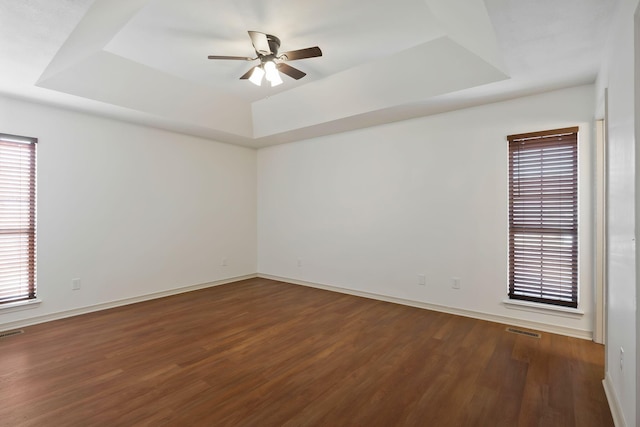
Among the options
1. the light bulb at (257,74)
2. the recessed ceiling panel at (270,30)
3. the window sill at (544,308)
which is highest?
the recessed ceiling panel at (270,30)

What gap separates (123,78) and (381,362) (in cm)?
417

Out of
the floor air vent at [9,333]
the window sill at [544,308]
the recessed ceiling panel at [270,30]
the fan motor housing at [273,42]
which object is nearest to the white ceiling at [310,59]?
the recessed ceiling panel at [270,30]

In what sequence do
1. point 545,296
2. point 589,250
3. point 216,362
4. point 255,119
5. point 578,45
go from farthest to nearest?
1. point 255,119
2. point 545,296
3. point 589,250
4. point 216,362
5. point 578,45

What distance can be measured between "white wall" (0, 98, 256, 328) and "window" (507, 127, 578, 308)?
4539 mm

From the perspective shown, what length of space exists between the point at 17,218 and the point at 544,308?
608 centimetres

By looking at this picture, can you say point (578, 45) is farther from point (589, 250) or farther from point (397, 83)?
point (589, 250)

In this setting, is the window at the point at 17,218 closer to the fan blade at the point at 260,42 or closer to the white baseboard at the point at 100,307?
the white baseboard at the point at 100,307

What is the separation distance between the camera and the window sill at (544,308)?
3.21 metres

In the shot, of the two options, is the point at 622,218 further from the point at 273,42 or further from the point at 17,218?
the point at 17,218

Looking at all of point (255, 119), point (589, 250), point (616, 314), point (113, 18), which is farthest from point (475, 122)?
point (113, 18)

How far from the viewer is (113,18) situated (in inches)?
99.7

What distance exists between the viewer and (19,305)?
138 inches

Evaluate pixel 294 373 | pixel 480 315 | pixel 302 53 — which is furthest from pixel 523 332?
pixel 302 53

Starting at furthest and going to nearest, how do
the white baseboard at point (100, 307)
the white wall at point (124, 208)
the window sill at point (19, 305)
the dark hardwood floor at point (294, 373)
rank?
the white wall at point (124, 208)
the white baseboard at point (100, 307)
the window sill at point (19, 305)
the dark hardwood floor at point (294, 373)
